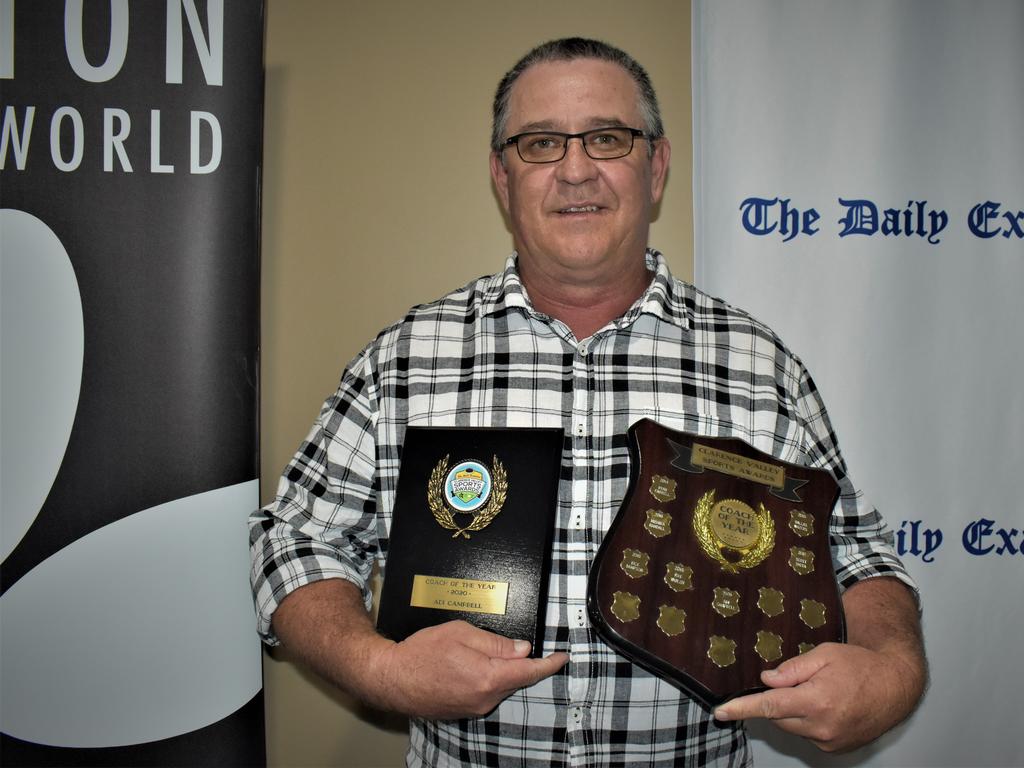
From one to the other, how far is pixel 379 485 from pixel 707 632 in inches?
26.5

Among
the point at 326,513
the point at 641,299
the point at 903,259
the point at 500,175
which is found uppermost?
the point at 500,175

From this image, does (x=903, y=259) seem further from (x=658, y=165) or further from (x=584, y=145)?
(x=584, y=145)

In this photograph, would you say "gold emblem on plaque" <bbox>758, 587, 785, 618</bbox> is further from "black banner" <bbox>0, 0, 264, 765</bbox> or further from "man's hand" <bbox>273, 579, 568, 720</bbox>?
"black banner" <bbox>0, 0, 264, 765</bbox>

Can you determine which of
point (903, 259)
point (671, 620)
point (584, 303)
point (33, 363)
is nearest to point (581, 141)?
point (584, 303)

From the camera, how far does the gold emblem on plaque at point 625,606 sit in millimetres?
1026

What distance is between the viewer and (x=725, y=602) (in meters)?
1.06

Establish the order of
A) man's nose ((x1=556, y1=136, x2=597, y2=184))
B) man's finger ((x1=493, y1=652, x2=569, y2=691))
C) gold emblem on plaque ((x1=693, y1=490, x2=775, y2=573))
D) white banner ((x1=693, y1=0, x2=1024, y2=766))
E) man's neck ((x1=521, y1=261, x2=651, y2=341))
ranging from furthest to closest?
white banner ((x1=693, y1=0, x2=1024, y2=766)) < man's neck ((x1=521, y1=261, x2=651, y2=341)) < man's nose ((x1=556, y1=136, x2=597, y2=184)) < gold emblem on plaque ((x1=693, y1=490, x2=775, y2=573)) < man's finger ((x1=493, y1=652, x2=569, y2=691))

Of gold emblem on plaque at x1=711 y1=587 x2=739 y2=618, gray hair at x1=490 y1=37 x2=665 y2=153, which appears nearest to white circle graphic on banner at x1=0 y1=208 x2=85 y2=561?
gray hair at x1=490 y1=37 x2=665 y2=153

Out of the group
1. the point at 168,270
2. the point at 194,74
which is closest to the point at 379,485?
the point at 168,270

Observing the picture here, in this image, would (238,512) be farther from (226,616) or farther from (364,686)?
(364,686)

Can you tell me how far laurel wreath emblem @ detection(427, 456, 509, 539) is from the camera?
112 cm

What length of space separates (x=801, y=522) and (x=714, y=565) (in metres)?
0.18

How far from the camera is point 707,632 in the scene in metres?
1.03

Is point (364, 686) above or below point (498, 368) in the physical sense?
below
